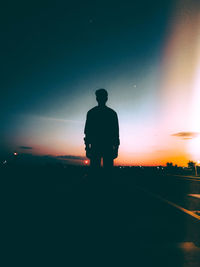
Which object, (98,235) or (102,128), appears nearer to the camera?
(98,235)

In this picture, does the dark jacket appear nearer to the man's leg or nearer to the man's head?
the man's head

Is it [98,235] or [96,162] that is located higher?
[96,162]

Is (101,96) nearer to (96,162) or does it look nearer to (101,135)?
(101,135)

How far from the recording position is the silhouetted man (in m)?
4.06

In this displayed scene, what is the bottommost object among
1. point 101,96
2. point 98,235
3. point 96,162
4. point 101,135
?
point 98,235

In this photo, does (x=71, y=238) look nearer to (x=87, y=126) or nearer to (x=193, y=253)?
(x=193, y=253)

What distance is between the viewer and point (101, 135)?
13.3 feet

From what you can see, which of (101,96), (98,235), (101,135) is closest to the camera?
(98,235)

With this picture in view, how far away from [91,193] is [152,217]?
1.22 metres

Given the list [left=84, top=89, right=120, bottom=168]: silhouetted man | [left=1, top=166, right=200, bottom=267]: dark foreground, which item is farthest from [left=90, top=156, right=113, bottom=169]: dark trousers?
[left=1, top=166, right=200, bottom=267]: dark foreground

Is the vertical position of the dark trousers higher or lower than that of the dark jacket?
lower

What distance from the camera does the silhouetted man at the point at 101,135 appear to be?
406cm

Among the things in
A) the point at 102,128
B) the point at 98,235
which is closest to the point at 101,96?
the point at 102,128

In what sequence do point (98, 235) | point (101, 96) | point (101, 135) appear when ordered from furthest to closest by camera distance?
point (101, 96)
point (101, 135)
point (98, 235)
